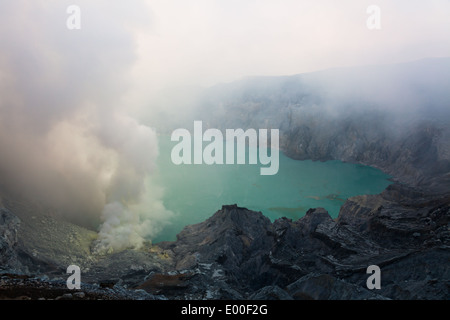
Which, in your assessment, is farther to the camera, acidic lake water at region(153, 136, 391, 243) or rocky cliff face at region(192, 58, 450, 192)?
rocky cliff face at region(192, 58, 450, 192)

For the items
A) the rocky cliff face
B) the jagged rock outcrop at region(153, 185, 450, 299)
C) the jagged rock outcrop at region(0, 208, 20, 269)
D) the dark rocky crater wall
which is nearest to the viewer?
the dark rocky crater wall

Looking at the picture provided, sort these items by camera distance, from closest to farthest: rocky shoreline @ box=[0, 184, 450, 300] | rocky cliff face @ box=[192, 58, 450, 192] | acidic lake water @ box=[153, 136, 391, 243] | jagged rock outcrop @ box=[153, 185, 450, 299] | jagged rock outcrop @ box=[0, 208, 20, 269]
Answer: rocky shoreline @ box=[0, 184, 450, 300]
jagged rock outcrop @ box=[153, 185, 450, 299]
jagged rock outcrop @ box=[0, 208, 20, 269]
acidic lake water @ box=[153, 136, 391, 243]
rocky cliff face @ box=[192, 58, 450, 192]

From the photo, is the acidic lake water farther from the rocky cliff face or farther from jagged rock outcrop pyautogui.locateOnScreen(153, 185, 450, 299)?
jagged rock outcrop pyautogui.locateOnScreen(153, 185, 450, 299)

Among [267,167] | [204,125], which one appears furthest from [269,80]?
[267,167]

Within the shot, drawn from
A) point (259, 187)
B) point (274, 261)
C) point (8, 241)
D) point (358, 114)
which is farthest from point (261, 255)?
point (358, 114)

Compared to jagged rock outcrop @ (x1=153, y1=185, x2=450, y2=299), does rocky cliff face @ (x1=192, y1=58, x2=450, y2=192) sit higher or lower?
higher

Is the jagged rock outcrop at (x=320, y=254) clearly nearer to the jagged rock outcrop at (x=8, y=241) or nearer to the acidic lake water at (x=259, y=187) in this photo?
the acidic lake water at (x=259, y=187)

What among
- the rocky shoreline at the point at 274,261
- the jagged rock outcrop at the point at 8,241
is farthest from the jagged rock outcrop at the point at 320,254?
the jagged rock outcrop at the point at 8,241

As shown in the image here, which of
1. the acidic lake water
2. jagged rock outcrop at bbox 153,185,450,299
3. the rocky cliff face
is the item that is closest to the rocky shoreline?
jagged rock outcrop at bbox 153,185,450,299

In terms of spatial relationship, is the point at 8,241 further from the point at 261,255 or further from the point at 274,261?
the point at 274,261
